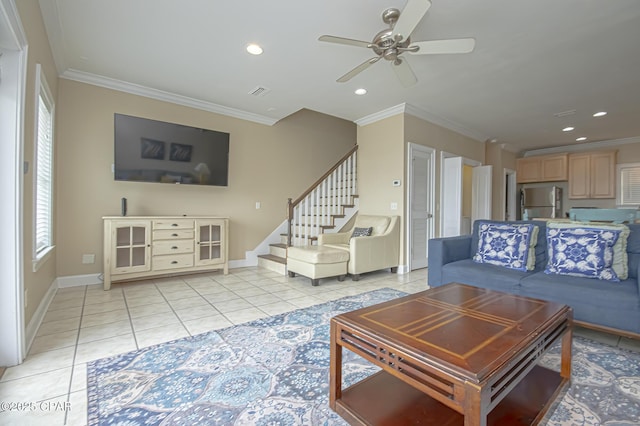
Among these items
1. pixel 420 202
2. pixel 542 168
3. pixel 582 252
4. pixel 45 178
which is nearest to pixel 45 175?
pixel 45 178

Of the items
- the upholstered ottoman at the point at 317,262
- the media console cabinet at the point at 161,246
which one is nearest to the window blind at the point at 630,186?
the upholstered ottoman at the point at 317,262

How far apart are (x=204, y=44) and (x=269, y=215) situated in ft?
9.83

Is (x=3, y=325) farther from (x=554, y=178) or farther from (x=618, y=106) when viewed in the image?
(x=554, y=178)

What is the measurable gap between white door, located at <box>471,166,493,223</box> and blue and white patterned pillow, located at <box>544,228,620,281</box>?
3.65 metres

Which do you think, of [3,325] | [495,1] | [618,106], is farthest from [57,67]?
[618,106]

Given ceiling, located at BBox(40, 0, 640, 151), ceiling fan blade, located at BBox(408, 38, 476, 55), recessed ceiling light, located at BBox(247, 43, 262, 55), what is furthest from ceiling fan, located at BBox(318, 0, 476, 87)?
recessed ceiling light, located at BBox(247, 43, 262, 55)

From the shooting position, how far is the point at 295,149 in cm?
571

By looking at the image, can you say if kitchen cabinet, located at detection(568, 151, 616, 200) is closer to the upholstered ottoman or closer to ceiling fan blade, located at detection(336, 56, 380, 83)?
the upholstered ottoman

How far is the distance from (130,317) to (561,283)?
12.2 feet

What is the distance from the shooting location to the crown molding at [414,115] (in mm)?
4660

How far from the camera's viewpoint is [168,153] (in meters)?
4.07

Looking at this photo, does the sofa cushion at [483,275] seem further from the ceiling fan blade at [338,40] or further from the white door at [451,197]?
the ceiling fan blade at [338,40]

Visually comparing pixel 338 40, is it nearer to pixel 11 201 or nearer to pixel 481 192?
pixel 11 201

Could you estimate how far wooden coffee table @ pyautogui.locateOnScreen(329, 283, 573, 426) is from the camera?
3.35ft
